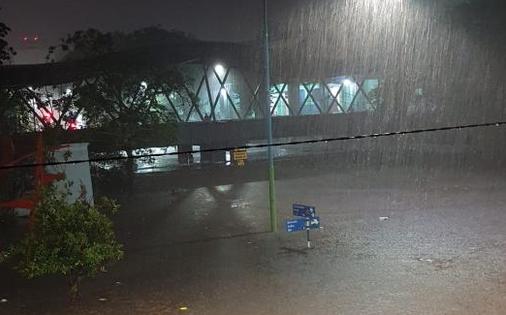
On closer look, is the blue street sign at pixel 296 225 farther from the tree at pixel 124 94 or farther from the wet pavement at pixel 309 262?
the tree at pixel 124 94

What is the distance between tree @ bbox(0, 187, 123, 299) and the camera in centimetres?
862

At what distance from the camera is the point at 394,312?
8281 millimetres

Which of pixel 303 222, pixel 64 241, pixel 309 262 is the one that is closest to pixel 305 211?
pixel 303 222

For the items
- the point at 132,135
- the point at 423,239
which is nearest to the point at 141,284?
the point at 423,239

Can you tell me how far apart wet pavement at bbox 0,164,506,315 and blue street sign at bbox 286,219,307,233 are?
593 millimetres

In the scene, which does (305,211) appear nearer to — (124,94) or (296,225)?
(296,225)

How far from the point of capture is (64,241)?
862 cm

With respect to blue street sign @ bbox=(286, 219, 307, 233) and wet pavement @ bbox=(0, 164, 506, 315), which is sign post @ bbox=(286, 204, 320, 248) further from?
wet pavement @ bbox=(0, 164, 506, 315)

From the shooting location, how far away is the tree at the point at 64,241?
28.3 feet

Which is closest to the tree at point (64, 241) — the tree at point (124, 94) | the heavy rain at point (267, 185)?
the heavy rain at point (267, 185)

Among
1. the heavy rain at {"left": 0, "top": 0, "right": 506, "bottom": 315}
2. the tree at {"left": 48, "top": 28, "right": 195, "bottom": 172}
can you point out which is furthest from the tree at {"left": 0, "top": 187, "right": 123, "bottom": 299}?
the tree at {"left": 48, "top": 28, "right": 195, "bottom": 172}

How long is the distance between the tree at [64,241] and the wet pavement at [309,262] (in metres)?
0.95

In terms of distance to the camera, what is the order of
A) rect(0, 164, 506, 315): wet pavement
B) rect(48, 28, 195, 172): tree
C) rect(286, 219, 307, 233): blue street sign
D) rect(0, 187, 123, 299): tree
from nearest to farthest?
1. rect(0, 187, 123, 299): tree
2. rect(0, 164, 506, 315): wet pavement
3. rect(286, 219, 307, 233): blue street sign
4. rect(48, 28, 195, 172): tree

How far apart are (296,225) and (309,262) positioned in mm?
999
